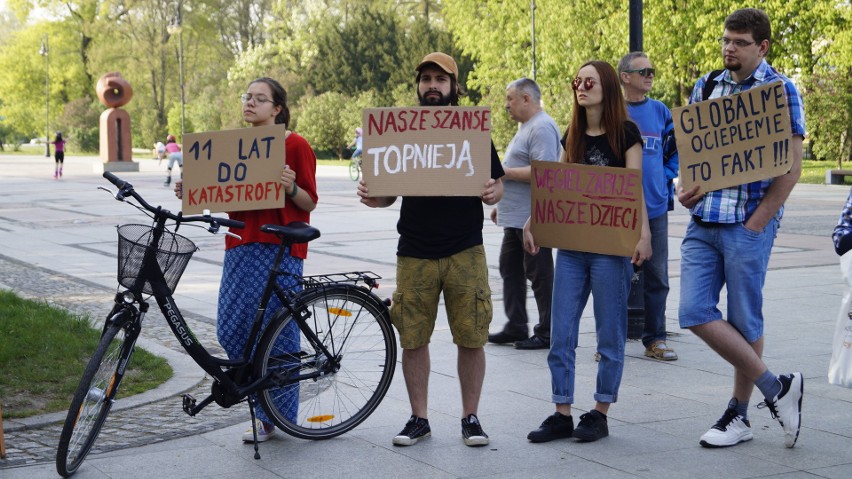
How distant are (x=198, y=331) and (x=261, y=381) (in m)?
3.48

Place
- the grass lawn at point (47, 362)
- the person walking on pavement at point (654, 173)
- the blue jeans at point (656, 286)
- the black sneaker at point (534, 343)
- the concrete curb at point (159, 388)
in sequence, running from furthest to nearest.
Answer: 1. the black sneaker at point (534, 343)
2. the blue jeans at point (656, 286)
3. the person walking on pavement at point (654, 173)
4. the grass lawn at point (47, 362)
5. the concrete curb at point (159, 388)

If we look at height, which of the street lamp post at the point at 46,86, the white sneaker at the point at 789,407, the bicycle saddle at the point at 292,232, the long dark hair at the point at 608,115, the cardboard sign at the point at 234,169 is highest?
the street lamp post at the point at 46,86

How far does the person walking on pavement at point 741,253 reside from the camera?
500 cm

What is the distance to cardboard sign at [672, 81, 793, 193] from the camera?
16.3ft

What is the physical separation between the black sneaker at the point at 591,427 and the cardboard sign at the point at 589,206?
2.55 ft

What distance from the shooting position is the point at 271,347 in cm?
518

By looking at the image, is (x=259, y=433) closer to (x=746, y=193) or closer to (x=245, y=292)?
(x=245, y=292)

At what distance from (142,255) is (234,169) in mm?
692

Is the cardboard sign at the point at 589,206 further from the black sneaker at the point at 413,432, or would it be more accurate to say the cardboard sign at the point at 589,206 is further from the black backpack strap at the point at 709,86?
the black sneaker at the point at 413,432

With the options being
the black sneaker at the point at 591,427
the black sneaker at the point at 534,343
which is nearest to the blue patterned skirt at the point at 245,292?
the black sneaker at the point at 591,427

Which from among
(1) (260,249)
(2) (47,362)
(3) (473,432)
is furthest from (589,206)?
(2) (47,362)

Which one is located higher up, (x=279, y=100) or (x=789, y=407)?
(x=279, y=100)

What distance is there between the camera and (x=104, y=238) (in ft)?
52.1

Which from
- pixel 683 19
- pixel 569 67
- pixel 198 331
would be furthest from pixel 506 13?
pixel 198 331
